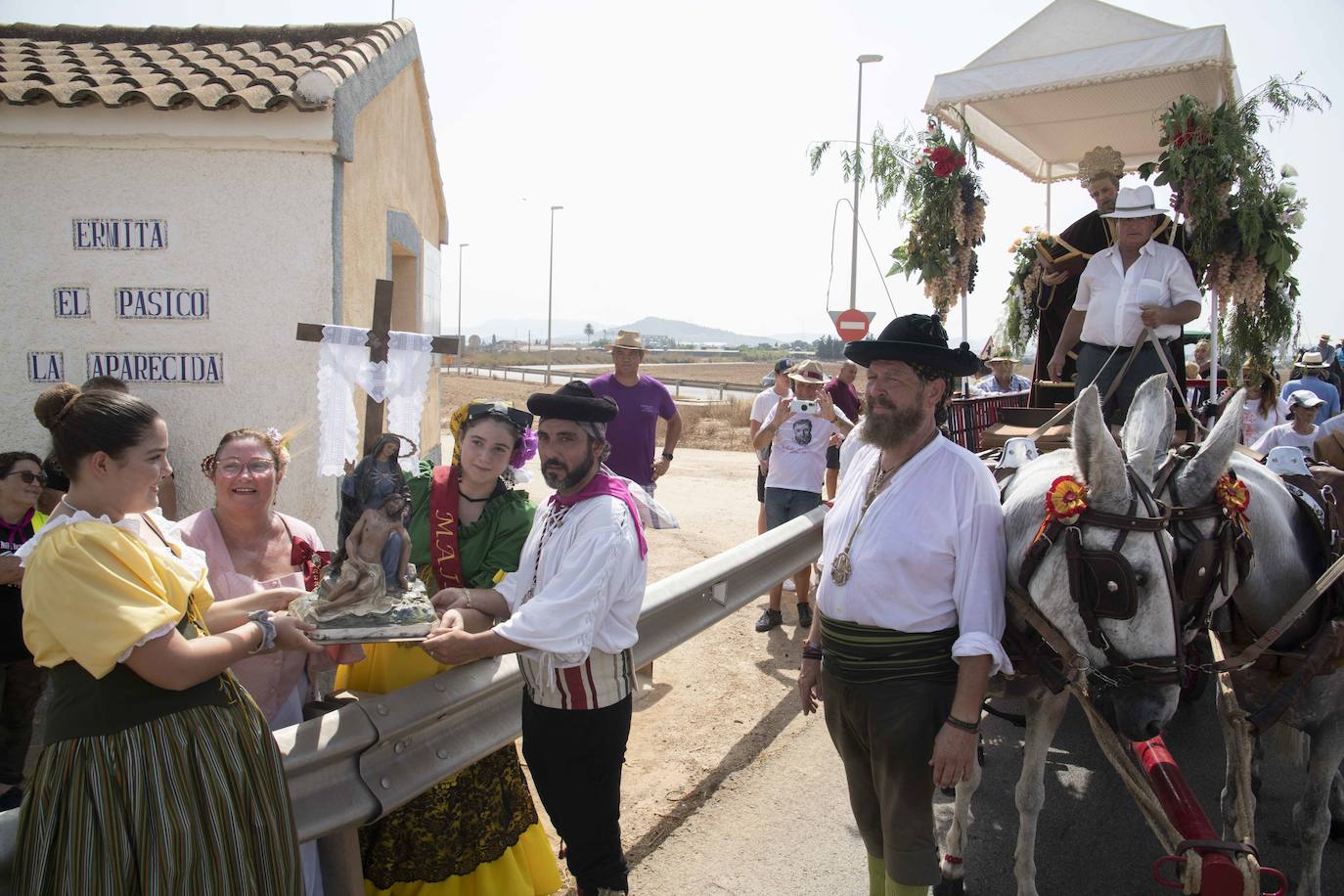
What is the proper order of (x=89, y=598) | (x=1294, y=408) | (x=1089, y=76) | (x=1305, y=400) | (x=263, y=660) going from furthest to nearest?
(x=1294, y=408)
(x=1305, y=400)
(x=1089, y=76)
(x=263, y=660)
(x=89, y=598)

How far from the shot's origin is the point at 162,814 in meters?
2.20

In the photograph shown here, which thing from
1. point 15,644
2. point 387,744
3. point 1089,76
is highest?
point 1089,76

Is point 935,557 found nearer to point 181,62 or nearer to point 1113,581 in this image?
point 1113,581

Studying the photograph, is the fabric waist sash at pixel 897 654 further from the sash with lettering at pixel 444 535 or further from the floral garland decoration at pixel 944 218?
the floral garland decoration at pixel 944 218

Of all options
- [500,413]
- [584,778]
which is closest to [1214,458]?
[584,778]

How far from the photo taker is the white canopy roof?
236 inches

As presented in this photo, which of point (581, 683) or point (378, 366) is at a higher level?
point (378, 366)

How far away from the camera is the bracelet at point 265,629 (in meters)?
2.46

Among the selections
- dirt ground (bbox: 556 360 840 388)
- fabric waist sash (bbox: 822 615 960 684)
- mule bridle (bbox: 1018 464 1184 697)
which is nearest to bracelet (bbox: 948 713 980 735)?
fabric waist sash (bbox: 822 615 960 684)

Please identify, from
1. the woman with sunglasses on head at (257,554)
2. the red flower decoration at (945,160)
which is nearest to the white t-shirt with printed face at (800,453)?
the red flower decoration at (945,160)

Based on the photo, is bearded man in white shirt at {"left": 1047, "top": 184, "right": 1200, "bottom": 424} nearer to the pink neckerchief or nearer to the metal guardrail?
the pink neckerchief

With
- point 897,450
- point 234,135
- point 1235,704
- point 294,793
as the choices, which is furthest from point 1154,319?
point 234,135

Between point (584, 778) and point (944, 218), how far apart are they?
458 cm

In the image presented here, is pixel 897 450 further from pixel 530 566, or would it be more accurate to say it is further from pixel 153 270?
pixel 153 270
